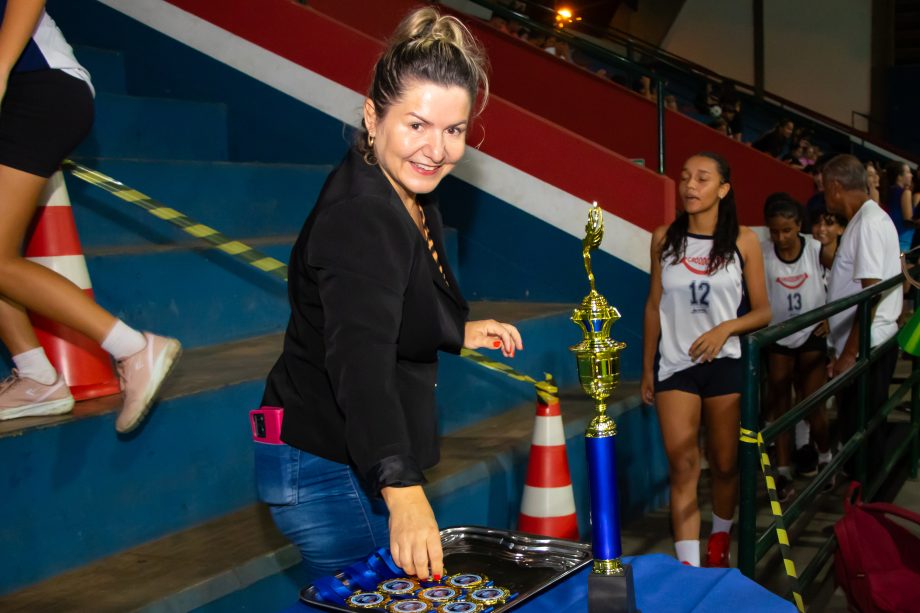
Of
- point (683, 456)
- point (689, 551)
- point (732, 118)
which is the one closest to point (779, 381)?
point (683, 456)

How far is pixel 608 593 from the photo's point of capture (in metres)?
1.42

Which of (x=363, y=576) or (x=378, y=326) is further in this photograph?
(x=363, y=576)

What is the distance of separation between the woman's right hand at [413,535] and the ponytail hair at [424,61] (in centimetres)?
63

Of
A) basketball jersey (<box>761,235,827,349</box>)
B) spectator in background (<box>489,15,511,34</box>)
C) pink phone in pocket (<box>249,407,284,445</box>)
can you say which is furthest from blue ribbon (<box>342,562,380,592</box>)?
spectator in background (<box>489,15,511,34</box>)

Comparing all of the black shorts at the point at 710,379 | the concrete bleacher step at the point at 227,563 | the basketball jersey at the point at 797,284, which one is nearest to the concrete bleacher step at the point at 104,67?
the concrete bleacher step at the point at 227,563

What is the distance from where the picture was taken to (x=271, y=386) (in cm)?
182

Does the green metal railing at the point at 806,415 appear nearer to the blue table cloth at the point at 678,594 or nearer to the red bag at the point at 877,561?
the red bag at the point at 877,561

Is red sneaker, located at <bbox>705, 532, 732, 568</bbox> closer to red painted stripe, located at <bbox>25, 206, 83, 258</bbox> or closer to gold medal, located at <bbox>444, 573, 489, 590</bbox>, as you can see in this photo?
gold medal, located at <bbox>444, 573, 489, 590</bbox>

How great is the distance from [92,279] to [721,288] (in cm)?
242

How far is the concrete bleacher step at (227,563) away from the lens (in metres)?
2.34

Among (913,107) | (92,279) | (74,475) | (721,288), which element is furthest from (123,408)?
(913,107)

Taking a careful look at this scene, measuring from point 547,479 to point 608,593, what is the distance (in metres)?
2.06

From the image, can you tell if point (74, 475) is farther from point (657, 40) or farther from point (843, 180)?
point (657, 40)

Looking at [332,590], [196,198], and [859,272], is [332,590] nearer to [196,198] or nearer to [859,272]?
[196,198]
